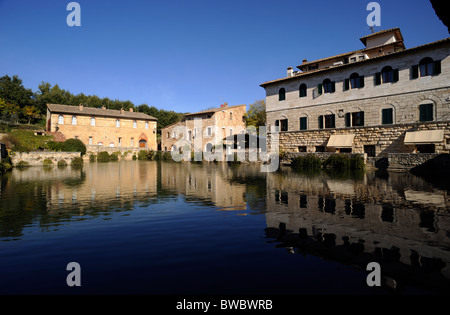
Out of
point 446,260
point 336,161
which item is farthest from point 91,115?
point 446,260

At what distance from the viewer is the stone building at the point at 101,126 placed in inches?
1746

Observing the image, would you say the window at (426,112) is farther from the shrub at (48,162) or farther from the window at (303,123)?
the shrub at (48,162)

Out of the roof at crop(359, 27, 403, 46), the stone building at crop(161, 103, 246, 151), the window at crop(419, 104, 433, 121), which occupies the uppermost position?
the roof at crop(359, 27, 403, 46)

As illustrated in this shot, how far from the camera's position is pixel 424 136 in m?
21.4

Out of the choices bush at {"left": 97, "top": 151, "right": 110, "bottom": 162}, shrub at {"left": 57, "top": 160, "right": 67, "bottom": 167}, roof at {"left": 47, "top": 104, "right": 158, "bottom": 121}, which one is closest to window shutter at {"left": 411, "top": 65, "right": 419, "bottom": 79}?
shrub at {"left": 57, "top": 160, "right": 67, "bottom": 167}

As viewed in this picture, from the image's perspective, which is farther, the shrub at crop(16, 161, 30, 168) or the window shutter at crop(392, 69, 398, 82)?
the shrub at crop(16, 161, 30, 168)

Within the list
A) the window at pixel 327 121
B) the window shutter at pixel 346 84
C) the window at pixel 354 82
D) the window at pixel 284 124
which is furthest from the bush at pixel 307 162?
the window at pixel 354 82

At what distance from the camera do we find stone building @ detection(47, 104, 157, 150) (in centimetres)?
4434

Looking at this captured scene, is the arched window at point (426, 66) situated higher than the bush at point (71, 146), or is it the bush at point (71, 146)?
the arched window at point (426, 66)

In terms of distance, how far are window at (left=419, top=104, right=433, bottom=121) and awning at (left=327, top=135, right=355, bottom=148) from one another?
555 centimetres

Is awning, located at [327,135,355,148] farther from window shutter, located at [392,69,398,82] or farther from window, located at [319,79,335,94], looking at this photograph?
window shutter, located at [392,69,398,82]

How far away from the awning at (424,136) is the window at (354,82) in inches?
254
